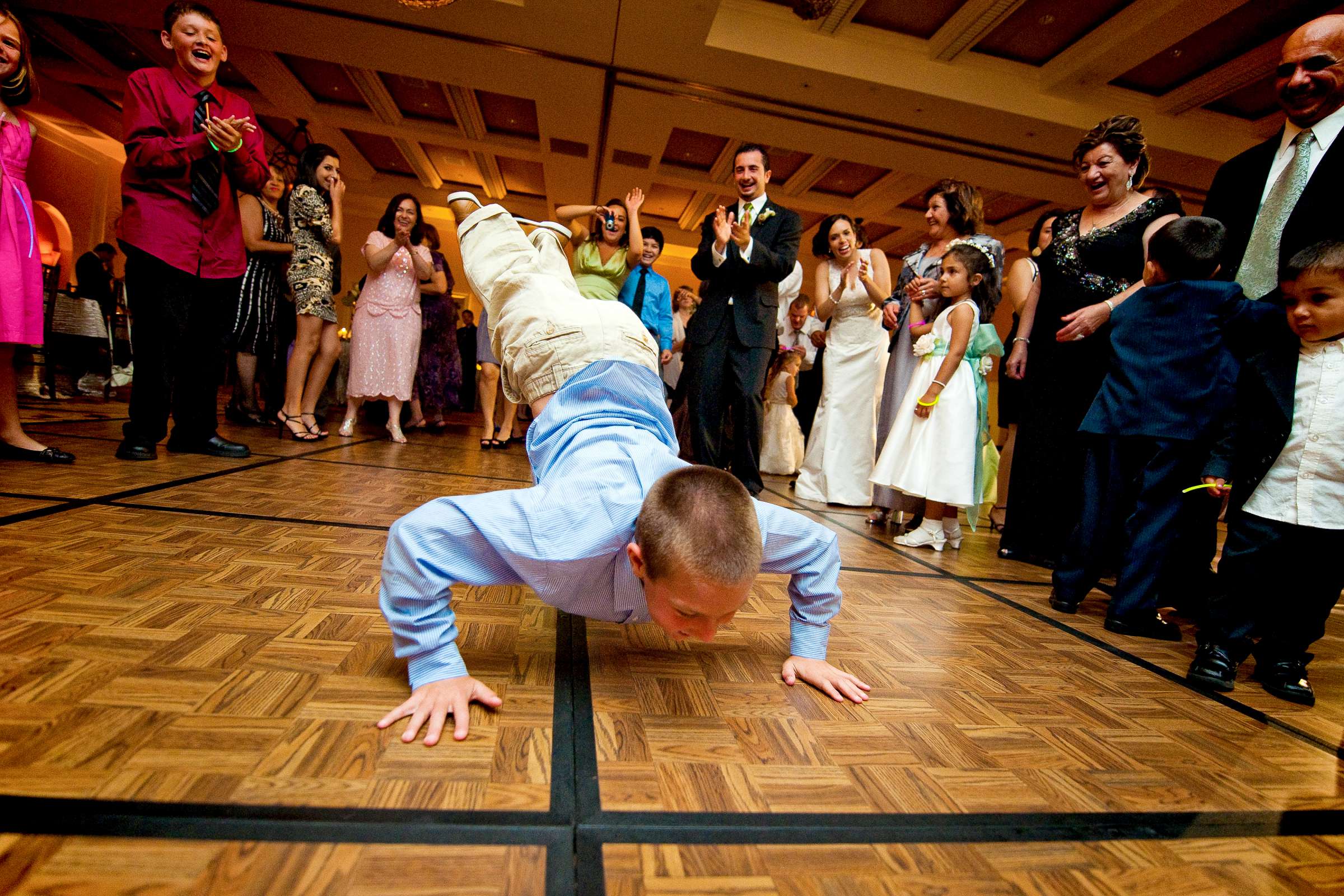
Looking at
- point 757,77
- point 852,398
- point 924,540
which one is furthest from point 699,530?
point 757,77

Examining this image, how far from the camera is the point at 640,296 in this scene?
3.55m

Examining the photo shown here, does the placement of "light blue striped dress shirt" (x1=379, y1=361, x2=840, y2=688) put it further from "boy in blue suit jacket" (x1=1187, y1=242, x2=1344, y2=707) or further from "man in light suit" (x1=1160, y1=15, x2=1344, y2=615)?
"man in light suit" (x1=1160, y1=15, x2=1344, y2=615)

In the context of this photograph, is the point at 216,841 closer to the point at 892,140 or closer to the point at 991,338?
the point at 991,338

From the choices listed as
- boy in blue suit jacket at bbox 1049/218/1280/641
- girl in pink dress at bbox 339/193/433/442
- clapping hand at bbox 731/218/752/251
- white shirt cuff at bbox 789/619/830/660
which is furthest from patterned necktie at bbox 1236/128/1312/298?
girl in pink dress at bbox 339/193/433/442

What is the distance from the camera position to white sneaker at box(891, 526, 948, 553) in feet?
8.13

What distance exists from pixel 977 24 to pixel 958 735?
6371 millimetres

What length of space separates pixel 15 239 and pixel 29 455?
2.28 feet

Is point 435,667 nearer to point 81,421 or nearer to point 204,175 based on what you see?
point 204,175

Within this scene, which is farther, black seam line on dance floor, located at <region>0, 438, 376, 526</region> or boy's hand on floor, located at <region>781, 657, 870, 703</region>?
black seam line on dance floor, located at <region>0, 438, 376, 526</region>

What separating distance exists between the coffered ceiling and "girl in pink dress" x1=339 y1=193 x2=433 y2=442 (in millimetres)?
2963

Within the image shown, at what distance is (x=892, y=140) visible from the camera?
6855mm

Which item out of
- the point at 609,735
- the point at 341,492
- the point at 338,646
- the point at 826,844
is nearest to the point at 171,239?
the point at 341,492

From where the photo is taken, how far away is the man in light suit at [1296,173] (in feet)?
4.94

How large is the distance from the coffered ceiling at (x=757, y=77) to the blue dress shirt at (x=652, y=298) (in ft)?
9.50
